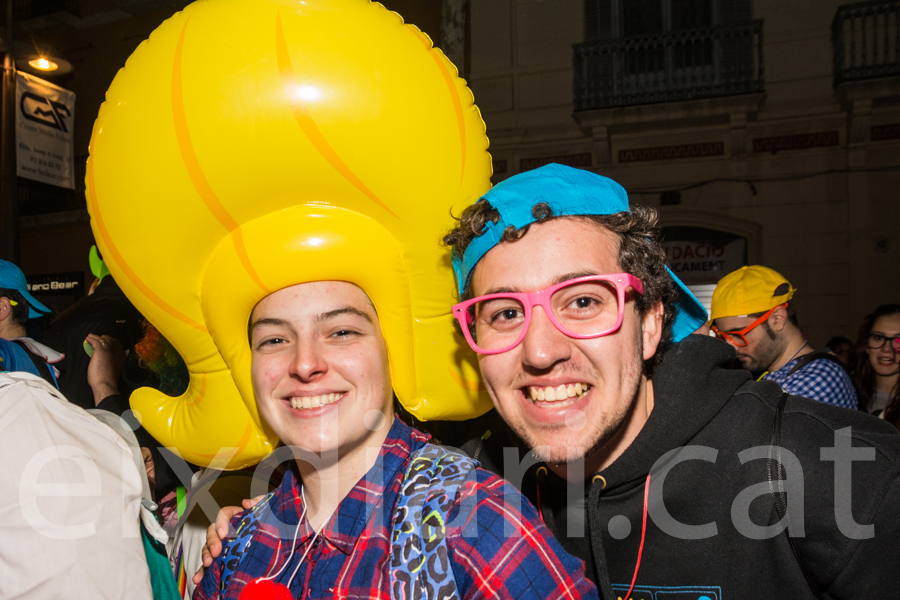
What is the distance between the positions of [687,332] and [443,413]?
2.60ft

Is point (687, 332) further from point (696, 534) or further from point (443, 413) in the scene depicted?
point (443, 413)

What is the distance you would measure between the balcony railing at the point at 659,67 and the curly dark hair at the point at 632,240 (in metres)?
8.37

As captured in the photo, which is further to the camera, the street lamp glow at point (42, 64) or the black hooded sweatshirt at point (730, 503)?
the street lamp glow at point (42, 64)

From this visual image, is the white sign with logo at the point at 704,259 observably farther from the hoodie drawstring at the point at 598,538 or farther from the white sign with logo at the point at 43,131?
the white sign with logo at the point at 43,131

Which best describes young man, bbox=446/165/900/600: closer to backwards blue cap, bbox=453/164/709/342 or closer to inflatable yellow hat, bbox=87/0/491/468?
backwards blue cap, bbox=453/164/709/342

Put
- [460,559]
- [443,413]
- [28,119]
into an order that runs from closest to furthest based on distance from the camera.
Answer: [460,559], [443,413], [28,119]

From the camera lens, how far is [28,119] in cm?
729

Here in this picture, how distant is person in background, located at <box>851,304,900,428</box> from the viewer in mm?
4402

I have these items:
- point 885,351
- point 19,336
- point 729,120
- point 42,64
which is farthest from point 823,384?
point 42,64

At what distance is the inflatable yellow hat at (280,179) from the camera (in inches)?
54.2

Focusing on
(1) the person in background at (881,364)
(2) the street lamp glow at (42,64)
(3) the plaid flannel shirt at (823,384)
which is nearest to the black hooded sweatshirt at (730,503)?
(3) the plaid flannel shirt at (823,384)

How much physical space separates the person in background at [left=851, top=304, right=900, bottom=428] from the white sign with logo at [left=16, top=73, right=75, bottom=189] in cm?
884

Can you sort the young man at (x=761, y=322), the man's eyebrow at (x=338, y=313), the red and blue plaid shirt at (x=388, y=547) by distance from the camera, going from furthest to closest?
the young man at (x=761, y=322), the man's eyebrow at (x=338, y=313), the red and blue plaid shirt at (x=388, y=547)

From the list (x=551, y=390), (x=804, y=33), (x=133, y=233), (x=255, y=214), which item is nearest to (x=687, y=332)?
(x=551, y=390)
